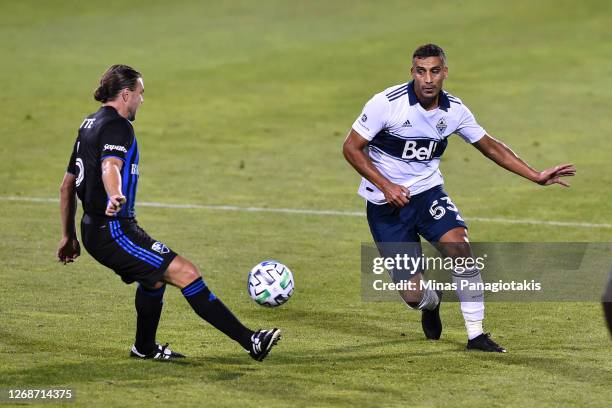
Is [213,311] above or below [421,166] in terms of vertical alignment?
below

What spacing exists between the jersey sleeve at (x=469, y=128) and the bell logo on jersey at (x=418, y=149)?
11.6 inches

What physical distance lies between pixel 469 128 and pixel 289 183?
9195 mm

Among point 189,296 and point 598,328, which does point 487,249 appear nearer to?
point 598,328

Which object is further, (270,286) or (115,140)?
(270,286)

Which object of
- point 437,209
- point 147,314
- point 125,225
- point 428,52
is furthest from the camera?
point 437,209

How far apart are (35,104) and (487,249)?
1456cm

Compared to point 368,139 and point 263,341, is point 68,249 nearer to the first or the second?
point 263,341

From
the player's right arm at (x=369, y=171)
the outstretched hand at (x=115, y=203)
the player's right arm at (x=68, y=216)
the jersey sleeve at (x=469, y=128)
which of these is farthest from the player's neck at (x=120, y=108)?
the jersey sleeve at (x=469, y=128)

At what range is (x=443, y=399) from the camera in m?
8.98

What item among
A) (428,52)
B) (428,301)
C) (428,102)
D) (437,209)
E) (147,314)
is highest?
(428,52)

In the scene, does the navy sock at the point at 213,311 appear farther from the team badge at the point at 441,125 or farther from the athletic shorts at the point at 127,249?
the team badge at the point at 441,125

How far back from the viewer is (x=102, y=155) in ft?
31.1

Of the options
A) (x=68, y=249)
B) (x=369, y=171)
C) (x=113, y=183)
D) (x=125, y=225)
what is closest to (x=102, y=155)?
(x=113, y=183)

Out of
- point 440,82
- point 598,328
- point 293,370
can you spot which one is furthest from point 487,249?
point 293,370
